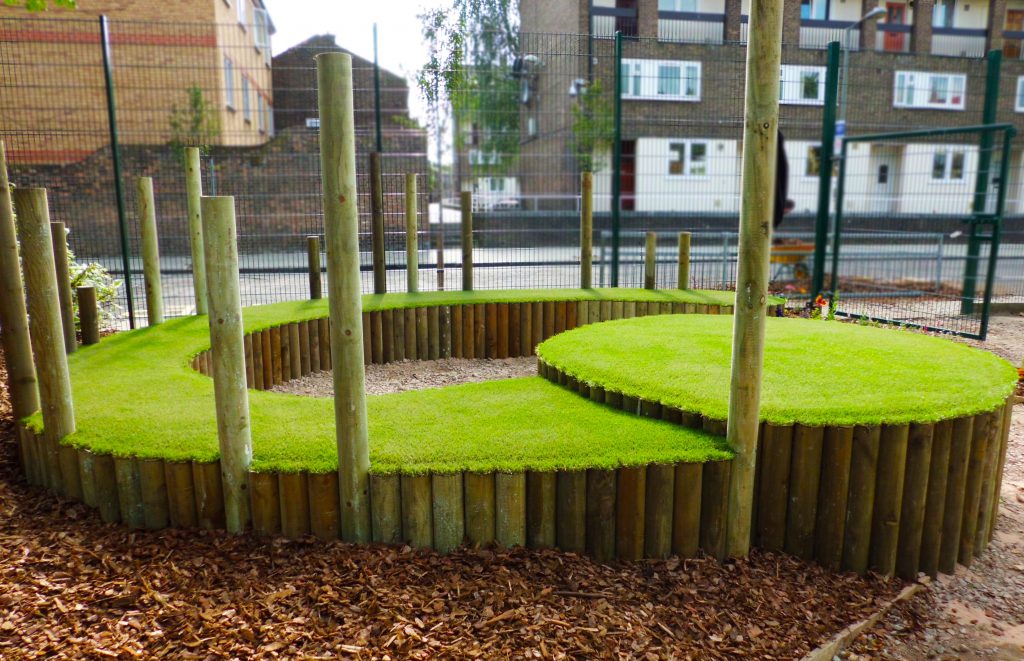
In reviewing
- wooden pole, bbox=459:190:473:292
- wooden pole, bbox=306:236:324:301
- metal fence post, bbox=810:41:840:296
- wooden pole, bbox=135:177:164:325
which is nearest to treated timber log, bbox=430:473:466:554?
wooden pole, bbox=135:177:164:325

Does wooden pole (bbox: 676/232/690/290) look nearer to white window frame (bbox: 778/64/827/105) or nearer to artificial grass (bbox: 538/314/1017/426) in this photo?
artificial grass (bbox: 538/314/1017/426)

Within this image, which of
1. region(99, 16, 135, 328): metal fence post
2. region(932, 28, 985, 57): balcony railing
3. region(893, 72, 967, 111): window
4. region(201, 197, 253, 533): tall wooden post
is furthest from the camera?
region(932, 28, 985, 57): balcony railing

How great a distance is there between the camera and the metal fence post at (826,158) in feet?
31.0

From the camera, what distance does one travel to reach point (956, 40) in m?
29.2

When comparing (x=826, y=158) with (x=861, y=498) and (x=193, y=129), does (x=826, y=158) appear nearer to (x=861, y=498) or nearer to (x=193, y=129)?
(x=861, y=498)

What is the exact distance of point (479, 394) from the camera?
14.3ft

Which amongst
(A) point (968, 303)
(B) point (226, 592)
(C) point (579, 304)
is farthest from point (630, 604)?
(A) point (968, 303)

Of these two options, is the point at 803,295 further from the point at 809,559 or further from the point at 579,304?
the point at 809,559

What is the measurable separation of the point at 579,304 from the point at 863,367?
142 inches

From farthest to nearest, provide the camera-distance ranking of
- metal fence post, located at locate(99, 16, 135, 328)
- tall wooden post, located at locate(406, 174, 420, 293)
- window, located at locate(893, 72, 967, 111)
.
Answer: window, located at locate(893, 72, 967, 111), tall wooden post, located at locate(406, 174, 420, 293), metal fence post, located at locate(99, 16, 135, 328)

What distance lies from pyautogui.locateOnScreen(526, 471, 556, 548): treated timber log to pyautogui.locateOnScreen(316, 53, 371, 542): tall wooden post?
0.68 metres

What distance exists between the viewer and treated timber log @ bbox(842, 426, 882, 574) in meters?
3.39

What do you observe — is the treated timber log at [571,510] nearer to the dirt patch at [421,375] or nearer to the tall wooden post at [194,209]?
the dirt patch at [421,375]

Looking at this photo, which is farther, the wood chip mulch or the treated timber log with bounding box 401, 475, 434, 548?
the treated timber log with bounding box 401, 475, 434, 548
